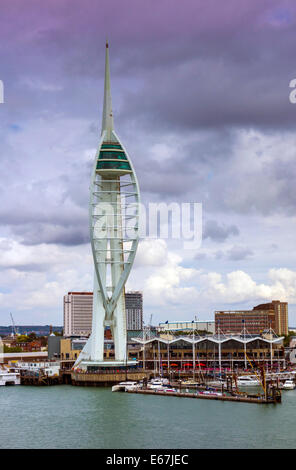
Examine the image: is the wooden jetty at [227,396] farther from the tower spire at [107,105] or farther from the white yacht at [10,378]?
the tower spire at [107,105]

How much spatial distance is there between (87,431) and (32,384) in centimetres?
4139

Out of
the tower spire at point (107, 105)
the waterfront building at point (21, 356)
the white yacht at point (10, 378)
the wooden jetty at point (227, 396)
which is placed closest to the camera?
the wooden jetty at point (227, 396)

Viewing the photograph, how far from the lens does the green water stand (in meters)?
41.5

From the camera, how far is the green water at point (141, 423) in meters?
41.5

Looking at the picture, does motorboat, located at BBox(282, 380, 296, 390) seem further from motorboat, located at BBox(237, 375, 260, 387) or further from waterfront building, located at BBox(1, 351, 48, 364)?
waterfront building, located at BBox(1, 351, 48, 364)

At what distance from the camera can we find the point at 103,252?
278ft

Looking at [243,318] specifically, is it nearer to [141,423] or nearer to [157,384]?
[157,384]

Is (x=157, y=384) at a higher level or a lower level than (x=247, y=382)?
higher

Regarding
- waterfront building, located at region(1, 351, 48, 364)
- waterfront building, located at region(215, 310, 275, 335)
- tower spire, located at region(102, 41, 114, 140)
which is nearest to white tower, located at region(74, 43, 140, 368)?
tower spire, located at region(102, 41, 114, 140)

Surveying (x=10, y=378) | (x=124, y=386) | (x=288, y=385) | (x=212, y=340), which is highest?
(x=212, y=340)

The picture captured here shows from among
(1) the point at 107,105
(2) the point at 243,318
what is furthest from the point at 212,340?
(2) the point at 243,318

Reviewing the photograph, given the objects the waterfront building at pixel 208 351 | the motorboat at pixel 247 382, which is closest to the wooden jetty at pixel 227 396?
the motorboat at pixel 247 382

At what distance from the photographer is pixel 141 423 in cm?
4866
